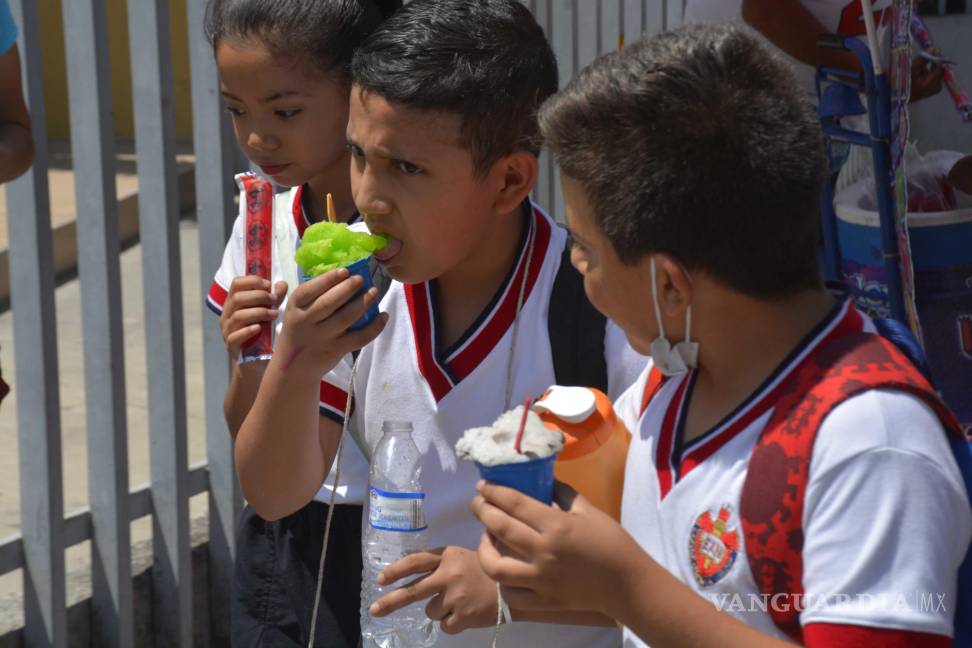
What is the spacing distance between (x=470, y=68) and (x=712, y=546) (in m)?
0.90

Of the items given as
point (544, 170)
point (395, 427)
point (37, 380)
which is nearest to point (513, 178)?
point (395, 427)

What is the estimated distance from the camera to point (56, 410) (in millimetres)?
3484

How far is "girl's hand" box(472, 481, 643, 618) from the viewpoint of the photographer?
158 centimetres

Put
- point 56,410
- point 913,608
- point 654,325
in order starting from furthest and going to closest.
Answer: point 56,410 → point 654,325 → point 913,608

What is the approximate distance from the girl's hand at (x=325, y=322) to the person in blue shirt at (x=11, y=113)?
49.0 inches

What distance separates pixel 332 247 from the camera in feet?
6.79

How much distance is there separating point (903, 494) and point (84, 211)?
2682mm

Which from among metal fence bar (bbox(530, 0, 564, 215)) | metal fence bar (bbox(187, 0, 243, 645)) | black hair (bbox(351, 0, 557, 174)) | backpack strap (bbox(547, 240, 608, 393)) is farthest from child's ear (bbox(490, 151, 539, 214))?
metal fence bar (bbox(530, 0, 564, 215))

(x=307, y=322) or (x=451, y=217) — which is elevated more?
(x=451, y=217)

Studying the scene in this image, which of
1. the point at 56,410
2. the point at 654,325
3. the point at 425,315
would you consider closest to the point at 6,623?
the point at 56,410

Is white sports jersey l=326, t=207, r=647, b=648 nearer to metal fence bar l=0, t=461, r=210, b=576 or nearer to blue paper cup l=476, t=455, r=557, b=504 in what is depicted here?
blue paper cup l=476, t=455, r=557, b=504

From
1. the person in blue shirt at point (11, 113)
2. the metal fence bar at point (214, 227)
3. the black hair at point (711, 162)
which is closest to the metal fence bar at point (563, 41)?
the metal fence bar at point (214, 227)

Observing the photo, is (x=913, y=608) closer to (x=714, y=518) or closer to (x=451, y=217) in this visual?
(x=714, y=518)

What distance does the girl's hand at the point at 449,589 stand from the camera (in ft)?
6.09
